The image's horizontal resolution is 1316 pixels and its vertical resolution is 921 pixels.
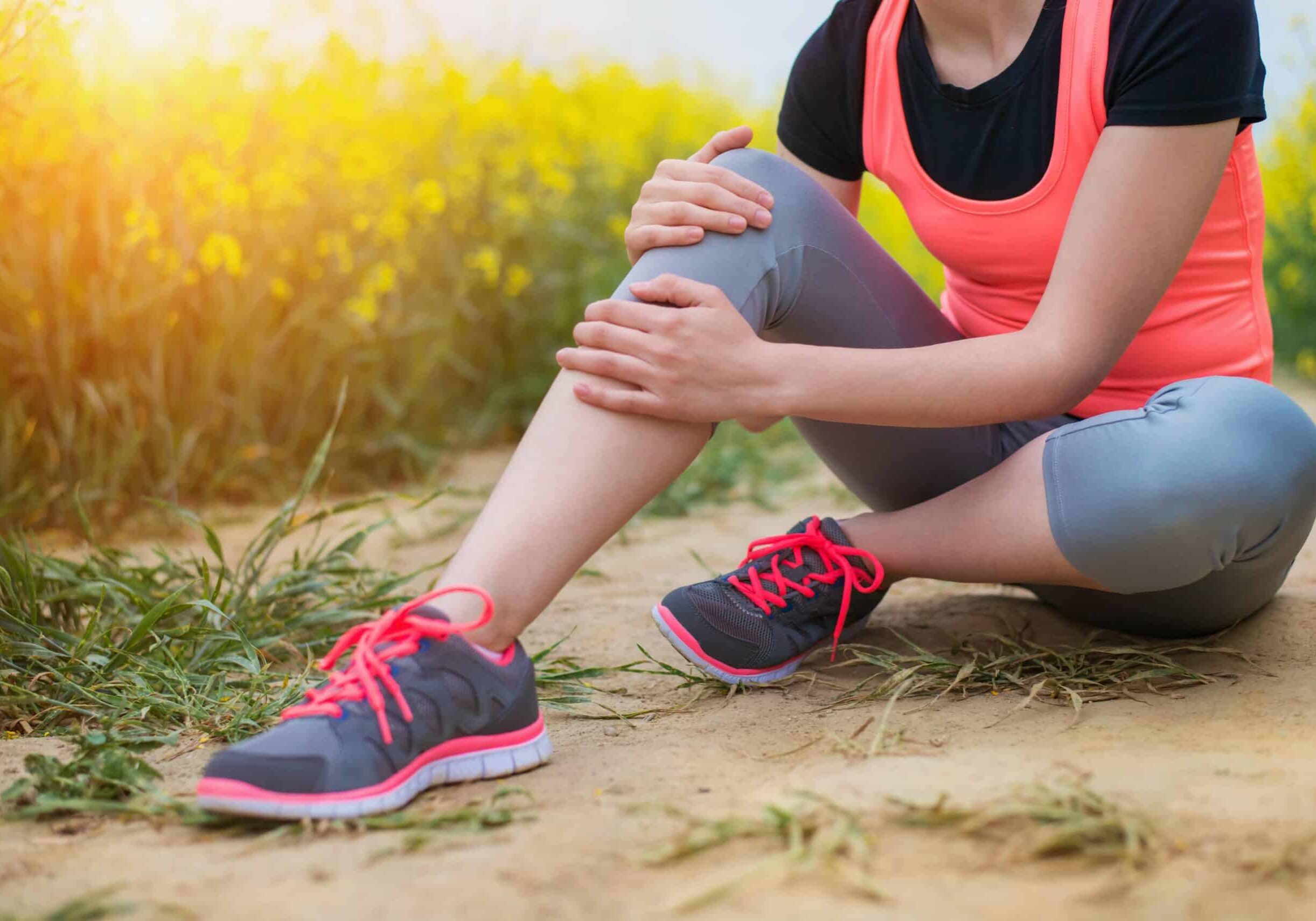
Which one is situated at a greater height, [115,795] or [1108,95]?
[1108,95]

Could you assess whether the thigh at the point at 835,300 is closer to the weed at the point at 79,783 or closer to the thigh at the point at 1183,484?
the thigh at the point at 1183,484

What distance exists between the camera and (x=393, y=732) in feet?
3.59

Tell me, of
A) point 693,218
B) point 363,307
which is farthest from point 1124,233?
point 363,307

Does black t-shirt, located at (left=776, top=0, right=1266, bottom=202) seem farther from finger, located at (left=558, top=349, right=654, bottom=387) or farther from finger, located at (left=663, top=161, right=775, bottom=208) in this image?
finger, located at (left=558, top=349, right=654, bottom=387)

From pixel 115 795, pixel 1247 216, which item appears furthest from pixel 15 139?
pixel 1247 216

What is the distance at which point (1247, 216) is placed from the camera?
4.52 ft

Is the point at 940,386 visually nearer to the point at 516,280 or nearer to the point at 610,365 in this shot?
the point at 610,365

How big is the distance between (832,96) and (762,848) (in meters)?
1.03

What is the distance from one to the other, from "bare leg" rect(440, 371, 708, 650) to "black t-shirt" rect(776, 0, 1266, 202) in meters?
0.52

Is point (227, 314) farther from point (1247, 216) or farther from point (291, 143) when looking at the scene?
point (1247, 216)

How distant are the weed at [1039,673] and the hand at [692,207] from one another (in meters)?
0.57

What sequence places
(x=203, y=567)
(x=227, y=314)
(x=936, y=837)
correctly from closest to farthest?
(x=936, y=837) → (x=203, y=567) → (x=227, y=314)

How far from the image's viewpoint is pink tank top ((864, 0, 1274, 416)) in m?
1.30

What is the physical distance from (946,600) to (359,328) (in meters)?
1.73
